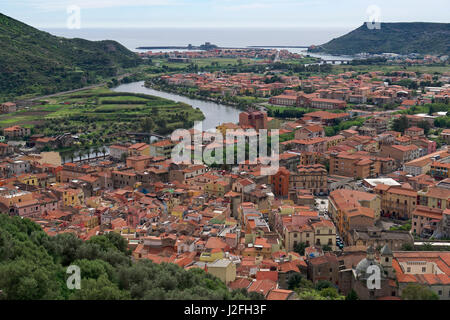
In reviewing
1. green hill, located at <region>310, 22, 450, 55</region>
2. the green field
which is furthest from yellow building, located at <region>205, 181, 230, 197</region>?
green hill, located at <region>310, 22, 450, 55</region>

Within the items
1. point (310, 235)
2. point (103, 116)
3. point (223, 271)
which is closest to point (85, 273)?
point (223, 271)

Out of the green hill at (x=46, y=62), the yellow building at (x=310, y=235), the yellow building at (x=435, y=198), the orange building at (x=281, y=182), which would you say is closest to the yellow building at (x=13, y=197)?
the yellow building at (x=310, y=235)

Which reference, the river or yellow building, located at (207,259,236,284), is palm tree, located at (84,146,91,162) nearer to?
the river

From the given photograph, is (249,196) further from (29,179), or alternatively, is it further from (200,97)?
(200,97)

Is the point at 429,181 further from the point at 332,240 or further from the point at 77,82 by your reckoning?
the point at 77,82

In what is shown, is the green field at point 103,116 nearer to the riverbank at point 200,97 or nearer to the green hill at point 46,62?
the green hill at point 46,62

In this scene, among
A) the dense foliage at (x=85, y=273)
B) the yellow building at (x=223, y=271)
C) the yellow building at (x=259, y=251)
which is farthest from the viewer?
the yellow building at (x=259, y=251)
